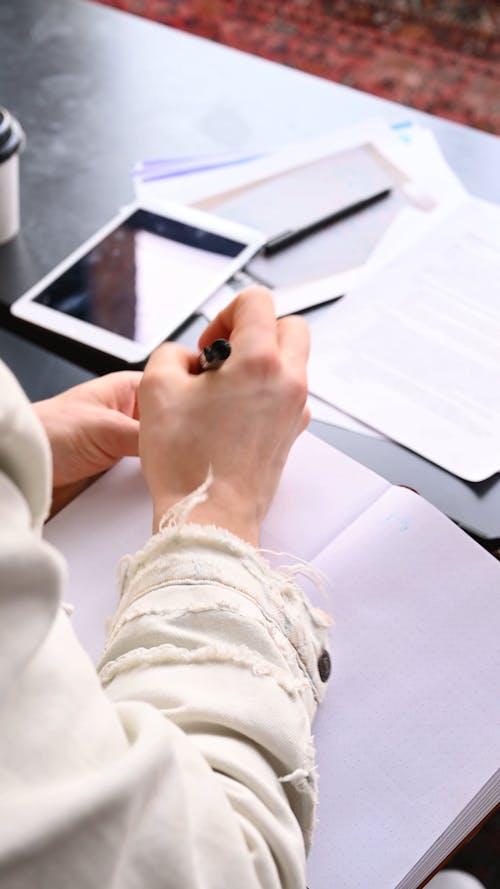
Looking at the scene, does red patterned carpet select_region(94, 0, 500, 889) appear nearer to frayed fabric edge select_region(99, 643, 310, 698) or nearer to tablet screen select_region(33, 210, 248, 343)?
tablet screen select_region(33, 210, 248, 343)

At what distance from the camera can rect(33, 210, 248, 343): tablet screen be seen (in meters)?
0.90

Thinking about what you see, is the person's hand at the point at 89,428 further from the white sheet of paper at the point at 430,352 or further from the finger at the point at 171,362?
the white sheet of paper at the point at 430,352

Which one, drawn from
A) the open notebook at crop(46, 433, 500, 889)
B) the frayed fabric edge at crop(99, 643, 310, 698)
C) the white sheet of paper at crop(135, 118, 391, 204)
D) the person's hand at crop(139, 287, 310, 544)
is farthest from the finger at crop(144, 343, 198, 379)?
the white sheet of paper at crop(135, 118, 391, 204)

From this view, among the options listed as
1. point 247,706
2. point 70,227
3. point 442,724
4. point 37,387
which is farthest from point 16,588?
point 70,227

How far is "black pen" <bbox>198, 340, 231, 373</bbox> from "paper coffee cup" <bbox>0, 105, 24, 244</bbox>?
1.10 feet

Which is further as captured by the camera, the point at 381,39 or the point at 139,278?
the point at 381,39

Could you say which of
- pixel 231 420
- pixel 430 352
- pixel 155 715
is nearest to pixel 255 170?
pixel 430 352

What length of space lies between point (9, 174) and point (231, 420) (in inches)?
15.8

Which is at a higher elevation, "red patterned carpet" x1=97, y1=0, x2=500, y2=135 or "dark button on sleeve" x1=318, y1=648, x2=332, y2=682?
"dark button on sleeve" x1=318, y1=648, x2=332, y2=682

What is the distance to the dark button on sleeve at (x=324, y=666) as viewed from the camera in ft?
2.17

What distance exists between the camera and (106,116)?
1117 millimetres

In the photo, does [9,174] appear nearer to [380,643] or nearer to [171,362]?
[171,362]

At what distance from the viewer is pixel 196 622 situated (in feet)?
1.91

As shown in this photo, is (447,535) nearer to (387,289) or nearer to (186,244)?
(387,289)
